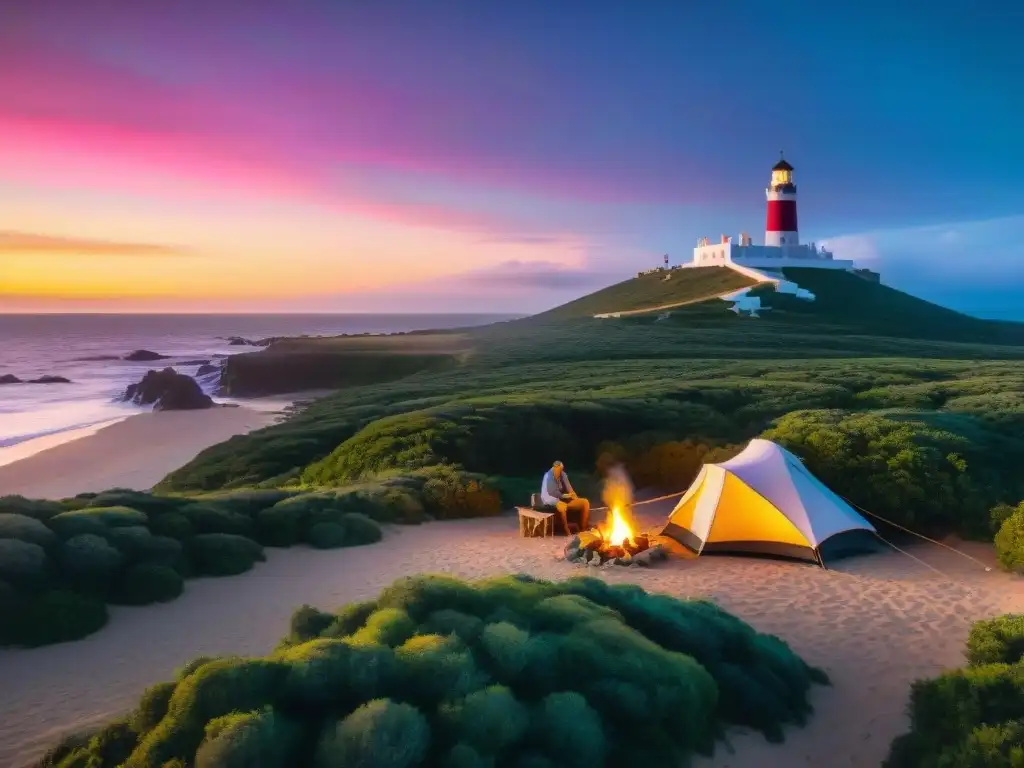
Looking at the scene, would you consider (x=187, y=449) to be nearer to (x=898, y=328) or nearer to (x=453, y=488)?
(x=453, y=488)

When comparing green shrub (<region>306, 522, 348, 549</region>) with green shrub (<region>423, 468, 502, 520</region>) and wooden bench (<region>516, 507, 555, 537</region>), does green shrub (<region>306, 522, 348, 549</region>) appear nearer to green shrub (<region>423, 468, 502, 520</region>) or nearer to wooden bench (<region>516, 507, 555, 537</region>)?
green shrub (<region>423, 468, 502, 520</region>)

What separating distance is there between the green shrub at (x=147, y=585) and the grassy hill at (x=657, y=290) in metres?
91.0

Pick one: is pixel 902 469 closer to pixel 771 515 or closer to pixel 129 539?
pixel 771 515

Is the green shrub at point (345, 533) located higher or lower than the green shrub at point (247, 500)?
lower

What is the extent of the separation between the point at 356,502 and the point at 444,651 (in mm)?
11620

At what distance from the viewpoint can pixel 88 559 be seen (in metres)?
12.8

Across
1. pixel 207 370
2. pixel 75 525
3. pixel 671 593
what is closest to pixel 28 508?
pixel 75 525

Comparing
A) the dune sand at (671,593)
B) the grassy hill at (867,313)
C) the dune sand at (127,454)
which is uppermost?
the grassy hill at (867,313)

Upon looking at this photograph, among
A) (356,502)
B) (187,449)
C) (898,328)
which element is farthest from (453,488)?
(898,328)

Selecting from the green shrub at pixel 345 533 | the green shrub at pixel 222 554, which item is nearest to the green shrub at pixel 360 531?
the green shrub at pixel 345 533

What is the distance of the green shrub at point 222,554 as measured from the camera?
1457cm

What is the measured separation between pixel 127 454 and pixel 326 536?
2801 cm

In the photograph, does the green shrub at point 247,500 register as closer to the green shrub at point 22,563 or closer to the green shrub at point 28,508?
the green shrub at point 28,508

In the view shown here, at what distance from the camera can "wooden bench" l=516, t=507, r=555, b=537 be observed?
60.0ft
